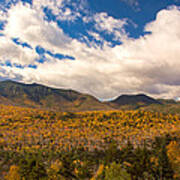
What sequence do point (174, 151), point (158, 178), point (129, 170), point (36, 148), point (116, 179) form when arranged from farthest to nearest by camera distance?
point (36, 148) < point (129, 170) < point (158, 178) < point (174, 151) < point (116, 179)

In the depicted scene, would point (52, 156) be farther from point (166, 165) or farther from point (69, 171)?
point (166, 165)

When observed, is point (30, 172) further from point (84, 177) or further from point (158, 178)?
point (158, 178)

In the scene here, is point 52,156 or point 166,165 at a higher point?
point 166,165

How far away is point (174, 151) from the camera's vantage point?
151 ft

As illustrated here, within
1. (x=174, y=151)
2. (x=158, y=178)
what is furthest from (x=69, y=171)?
(x=174, y=151)

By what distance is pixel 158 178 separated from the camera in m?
57.0

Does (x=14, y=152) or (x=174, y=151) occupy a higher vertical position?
(x=174, y=151)

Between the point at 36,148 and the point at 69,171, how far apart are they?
142895mm

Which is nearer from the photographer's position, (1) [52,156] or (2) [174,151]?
(2) [174,151]

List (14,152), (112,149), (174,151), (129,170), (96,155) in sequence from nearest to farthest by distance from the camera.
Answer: (174,151) → (129,170) → (112,149) → (96,155) → (14,152)

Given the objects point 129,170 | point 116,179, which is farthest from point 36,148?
point 116,179

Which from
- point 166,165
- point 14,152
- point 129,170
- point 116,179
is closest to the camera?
point 116,179

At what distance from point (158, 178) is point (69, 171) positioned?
3387 centimetres

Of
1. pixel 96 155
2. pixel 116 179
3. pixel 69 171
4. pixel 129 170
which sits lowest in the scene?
pixel 96 155
